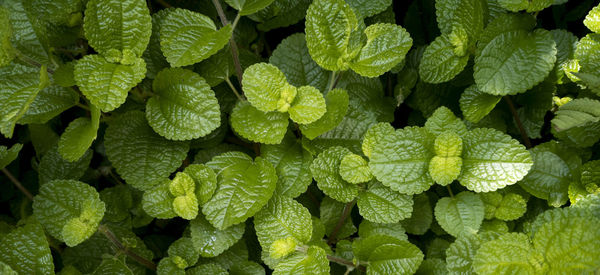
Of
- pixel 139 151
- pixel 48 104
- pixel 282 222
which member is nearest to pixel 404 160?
pixel 282 222

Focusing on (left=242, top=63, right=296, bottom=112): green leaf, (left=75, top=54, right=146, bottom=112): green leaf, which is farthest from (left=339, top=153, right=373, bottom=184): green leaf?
(left=75, top=54, right=146, bottom=112): green leaf

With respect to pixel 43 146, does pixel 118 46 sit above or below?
above

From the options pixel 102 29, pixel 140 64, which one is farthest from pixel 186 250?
pixel 102 29

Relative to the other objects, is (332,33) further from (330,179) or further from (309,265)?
(309,265)

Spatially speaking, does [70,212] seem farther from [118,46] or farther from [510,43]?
[510,43]

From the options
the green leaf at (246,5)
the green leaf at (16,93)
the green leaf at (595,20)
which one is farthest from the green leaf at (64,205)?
the green leaf at (595,20)

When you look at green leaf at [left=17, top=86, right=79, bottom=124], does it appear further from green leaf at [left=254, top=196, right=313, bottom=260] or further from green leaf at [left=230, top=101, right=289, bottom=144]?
green leaf at [left=254, top=196, right=313, bottom=260]
